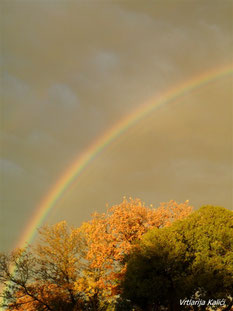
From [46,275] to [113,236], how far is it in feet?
28.6

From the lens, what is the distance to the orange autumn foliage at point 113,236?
1588 inches

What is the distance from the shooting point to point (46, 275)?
42031 mm

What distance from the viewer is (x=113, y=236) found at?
4231 centimetres

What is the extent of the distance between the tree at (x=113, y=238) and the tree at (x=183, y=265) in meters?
4.35

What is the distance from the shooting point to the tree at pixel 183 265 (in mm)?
33000

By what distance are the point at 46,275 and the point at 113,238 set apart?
863 cm

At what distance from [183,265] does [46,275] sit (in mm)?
16319

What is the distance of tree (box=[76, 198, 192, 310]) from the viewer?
40.3 meters

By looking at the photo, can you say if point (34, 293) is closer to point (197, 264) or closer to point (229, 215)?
point (197, 264)

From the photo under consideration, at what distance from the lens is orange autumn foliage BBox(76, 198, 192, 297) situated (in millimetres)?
40344

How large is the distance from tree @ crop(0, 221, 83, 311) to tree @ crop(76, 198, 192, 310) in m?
1.75

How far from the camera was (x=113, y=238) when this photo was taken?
42.2 meters

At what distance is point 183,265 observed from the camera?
113 ft

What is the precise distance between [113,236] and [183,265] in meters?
10.2
